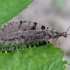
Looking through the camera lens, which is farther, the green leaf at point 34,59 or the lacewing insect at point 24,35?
the lacewing insect at point 24,35

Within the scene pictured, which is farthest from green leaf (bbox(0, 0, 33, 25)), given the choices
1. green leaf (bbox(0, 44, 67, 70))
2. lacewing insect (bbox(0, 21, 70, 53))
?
lacewing insect (bbox(0, 21, 70, 53))

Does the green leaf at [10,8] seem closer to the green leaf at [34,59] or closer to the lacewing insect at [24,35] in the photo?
the green leaf at [34,59]

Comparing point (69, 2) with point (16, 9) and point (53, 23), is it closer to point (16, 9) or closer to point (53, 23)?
point (53, 23)

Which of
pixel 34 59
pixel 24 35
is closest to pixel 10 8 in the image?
pixel 34 59

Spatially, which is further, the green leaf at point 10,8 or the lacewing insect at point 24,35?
the lacewing insect at point 24,35

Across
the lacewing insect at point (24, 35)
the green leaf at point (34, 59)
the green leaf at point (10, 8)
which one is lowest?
the green leaf at point (34, 59)

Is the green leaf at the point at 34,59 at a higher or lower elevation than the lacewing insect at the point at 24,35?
lower

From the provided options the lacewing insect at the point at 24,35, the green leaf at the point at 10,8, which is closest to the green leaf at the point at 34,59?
the green leaf at the point at 10,8
